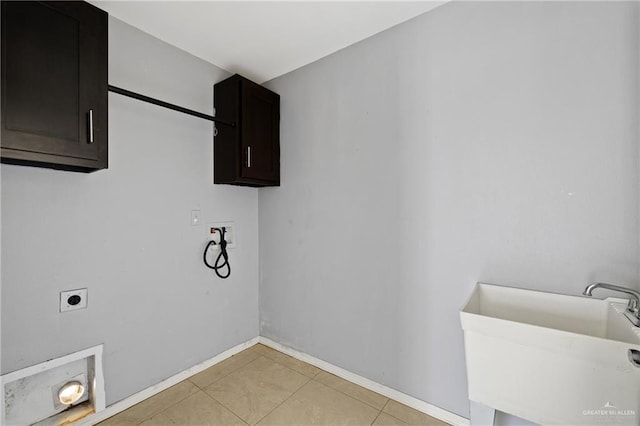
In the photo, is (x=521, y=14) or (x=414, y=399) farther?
(x=414, y=399)

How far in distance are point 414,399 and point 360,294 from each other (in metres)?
0.67

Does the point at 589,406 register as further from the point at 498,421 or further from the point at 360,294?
the point at 360,294

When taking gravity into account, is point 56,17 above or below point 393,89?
above

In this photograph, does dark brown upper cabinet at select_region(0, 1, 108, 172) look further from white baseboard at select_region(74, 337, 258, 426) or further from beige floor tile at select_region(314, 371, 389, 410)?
beige floor tile at select_region(314, 371, 389, 410)

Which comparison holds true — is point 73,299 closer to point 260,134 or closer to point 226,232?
point 226,232

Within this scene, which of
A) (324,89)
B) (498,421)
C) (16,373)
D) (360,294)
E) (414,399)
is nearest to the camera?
(16,373)

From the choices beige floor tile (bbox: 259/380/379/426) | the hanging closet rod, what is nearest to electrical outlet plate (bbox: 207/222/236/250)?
the hanging closet rod

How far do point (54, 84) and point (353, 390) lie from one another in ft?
7.54

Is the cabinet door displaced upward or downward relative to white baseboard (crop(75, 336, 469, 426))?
upward

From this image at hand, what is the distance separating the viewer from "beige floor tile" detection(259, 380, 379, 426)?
1554 millimetres

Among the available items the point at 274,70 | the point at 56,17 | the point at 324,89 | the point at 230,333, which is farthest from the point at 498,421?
the point at 56,17

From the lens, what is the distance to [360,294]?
1.89m

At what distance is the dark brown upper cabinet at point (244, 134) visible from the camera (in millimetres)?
2010

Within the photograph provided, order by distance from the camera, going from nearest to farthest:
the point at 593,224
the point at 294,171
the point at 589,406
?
the point at 589,406, the point at 593,224, the point at 294,171
